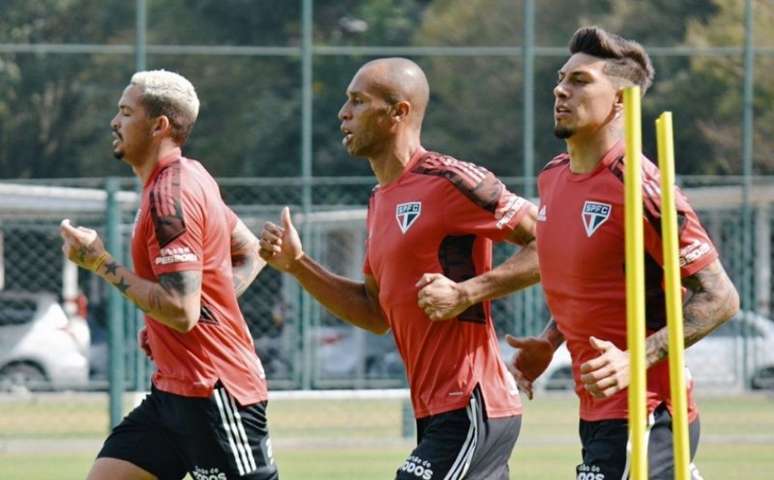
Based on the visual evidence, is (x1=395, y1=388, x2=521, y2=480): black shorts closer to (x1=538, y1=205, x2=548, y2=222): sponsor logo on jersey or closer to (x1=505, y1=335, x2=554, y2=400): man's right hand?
(x1=505, y1=335, x2=554, y2=400): man's right hand

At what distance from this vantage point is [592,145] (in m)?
6.23

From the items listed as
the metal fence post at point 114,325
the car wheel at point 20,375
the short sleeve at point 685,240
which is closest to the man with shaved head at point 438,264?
the short sleeve at point 685,240

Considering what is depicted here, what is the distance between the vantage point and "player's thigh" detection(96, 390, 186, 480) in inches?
278

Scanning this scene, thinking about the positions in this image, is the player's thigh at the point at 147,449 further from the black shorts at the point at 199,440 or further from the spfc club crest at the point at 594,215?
the spfc club crest at the point at 594,215

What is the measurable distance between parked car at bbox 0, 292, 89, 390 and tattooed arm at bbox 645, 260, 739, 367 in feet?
42.4

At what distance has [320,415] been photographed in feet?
62.7

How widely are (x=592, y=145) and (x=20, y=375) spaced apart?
14.4 m

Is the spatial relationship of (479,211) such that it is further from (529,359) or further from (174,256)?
(174,256)

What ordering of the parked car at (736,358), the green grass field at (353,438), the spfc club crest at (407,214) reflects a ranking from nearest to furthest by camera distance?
the spfc club crest at (407,214) → the green grass field at (353,438) → the parked car at (736,358)

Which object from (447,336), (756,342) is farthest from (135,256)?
(756,342)

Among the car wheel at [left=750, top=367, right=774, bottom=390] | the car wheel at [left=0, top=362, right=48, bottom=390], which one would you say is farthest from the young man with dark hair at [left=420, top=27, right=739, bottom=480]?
the car wheel at [left=750, top=367, right=774, bottom=390]

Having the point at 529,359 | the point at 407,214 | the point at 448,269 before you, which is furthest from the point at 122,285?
the point at 529,359

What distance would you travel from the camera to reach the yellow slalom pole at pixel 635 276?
472 cm

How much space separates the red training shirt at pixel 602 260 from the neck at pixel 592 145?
0.08 ft
